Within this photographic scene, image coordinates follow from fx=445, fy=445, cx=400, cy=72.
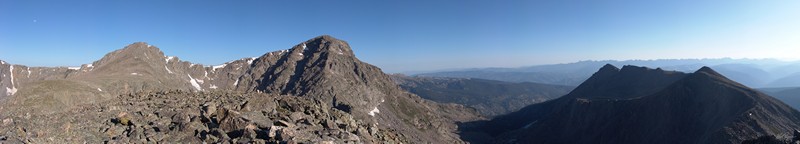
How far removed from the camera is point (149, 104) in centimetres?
4397

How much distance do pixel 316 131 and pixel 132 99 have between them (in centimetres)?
2439

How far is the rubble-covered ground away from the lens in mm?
32969

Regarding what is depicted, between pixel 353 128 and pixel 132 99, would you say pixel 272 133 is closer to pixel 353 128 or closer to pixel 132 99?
pixel 353 128

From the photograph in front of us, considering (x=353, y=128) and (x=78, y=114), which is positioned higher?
(x=78, y=114)

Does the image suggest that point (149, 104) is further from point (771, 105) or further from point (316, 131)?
point (771, 105)

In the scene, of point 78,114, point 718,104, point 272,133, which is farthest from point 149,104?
point 718,104

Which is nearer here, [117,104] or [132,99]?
[117,104]

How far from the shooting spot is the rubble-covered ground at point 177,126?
108 ft

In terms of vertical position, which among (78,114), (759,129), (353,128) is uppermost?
(78,114)

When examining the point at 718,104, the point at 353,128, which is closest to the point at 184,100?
the point at 353,128

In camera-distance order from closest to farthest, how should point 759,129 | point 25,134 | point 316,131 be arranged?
point 25,134 < point 316,131 < point 759,129

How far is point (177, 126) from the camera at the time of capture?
118 ft

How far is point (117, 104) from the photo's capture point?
43938 millimetres

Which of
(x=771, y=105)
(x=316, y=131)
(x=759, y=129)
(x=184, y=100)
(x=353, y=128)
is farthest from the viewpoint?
(x=771, y=105)
